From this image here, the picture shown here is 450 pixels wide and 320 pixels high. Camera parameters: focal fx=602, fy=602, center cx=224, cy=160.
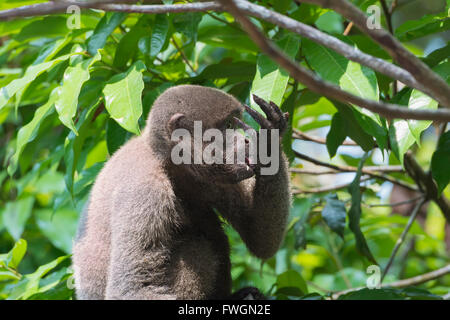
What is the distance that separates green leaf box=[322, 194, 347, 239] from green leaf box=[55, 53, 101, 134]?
1.95 m

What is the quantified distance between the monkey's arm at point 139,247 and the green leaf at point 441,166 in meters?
1.50

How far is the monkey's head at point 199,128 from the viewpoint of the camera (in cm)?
333

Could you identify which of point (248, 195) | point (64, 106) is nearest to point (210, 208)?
point (248, 195)

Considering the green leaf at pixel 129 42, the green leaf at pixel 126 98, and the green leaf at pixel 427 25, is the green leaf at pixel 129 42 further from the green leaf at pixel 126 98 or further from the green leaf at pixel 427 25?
the green leaf at pixel 427 25

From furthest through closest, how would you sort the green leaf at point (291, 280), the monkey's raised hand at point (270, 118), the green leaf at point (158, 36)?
the green leaf at point (291, 280), the green leaf at point (158, 36), the monkey's raised hand at point (270, 118)

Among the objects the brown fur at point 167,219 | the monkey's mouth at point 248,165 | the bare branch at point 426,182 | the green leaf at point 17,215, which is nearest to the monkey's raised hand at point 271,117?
the monkey's mouth at point 248,165

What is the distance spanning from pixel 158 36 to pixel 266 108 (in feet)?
3.10

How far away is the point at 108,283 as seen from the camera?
3.30 m

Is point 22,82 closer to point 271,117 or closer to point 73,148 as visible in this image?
point 73,148

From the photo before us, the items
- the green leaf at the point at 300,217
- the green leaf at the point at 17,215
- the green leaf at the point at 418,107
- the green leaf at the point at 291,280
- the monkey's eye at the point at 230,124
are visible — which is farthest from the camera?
the green leaf at the point at 17,215

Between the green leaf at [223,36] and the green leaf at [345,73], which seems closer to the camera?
the green leaf at [345,73]

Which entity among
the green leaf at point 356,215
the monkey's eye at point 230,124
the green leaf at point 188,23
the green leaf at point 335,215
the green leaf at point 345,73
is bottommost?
the green leaf at point 335,215

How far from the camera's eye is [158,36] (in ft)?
11.6
